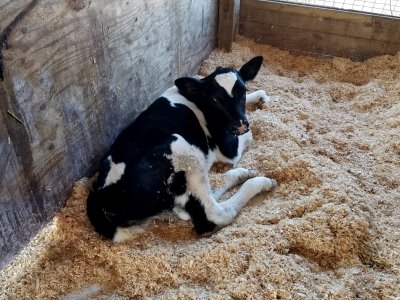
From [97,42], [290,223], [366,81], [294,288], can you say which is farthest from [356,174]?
[97,42]

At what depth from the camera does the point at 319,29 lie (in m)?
5.07

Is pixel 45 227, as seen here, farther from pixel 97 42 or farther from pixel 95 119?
pixel 97 42

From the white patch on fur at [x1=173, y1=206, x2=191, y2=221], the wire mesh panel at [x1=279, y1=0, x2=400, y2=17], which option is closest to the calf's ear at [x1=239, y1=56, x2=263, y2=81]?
the white patch on fur at [x1=173, y1=206, x2=191, y2=221]

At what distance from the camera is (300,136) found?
363cm

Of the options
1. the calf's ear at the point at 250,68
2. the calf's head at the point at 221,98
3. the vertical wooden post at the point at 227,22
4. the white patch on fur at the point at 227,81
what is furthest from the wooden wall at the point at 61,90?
the vertical wooden post at the point at 227,22

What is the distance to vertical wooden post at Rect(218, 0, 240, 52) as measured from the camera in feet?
16.6

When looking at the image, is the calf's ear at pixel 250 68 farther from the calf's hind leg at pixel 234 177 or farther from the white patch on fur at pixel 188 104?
the calf's hind leg at pixel 234 177

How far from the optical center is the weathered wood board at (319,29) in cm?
482

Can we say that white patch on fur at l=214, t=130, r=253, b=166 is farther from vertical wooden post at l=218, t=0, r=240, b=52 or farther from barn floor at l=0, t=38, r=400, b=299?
vertical wooden post at l=218, t=0, r=240, b=52

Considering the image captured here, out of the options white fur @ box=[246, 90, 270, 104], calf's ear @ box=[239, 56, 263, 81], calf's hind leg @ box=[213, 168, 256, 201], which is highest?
calf's ear @ box=[239, 56, 263, 81]

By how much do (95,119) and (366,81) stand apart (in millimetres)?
3316

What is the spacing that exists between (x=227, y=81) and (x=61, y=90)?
4.33ft

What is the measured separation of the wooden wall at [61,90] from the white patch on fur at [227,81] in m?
0.72

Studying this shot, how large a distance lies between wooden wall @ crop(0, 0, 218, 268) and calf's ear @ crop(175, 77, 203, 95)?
1.33 ft
